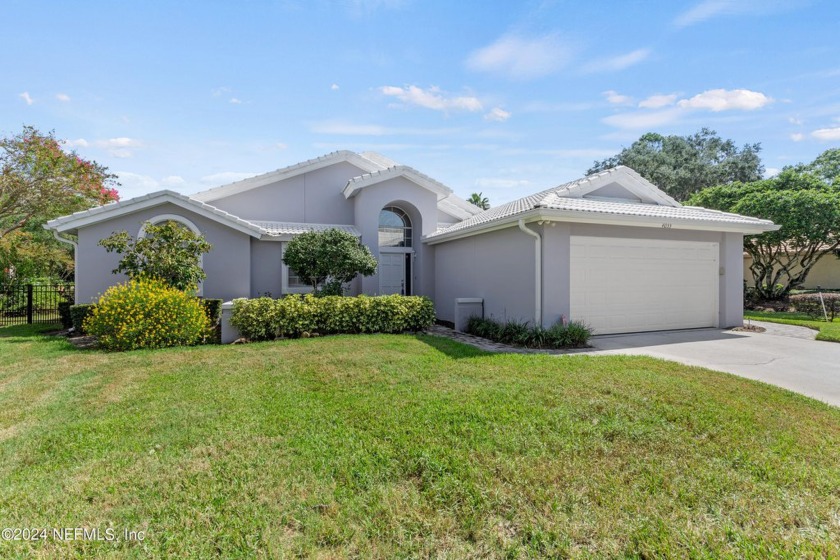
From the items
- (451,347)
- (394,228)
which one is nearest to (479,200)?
(394,228)

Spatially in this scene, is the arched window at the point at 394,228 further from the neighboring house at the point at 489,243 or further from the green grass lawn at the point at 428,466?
the green grass lawn at the point at 428,466

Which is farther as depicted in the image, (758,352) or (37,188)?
(37,188)

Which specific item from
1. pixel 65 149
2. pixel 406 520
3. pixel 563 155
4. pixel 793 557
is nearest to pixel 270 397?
pixel 406 520

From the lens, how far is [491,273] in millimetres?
12422

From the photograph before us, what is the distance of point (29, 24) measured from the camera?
9.68 meters

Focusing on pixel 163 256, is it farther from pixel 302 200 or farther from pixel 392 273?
pixel 392 273

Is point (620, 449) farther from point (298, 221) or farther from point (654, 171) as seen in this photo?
point (654, 171)

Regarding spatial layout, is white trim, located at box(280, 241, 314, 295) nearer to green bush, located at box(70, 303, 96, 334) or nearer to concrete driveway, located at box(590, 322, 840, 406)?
green bush, located at box(70, 303, 96, 334)

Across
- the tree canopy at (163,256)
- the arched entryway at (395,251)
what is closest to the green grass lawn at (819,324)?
the arched entryway at (395,251)

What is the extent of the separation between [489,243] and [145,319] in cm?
962

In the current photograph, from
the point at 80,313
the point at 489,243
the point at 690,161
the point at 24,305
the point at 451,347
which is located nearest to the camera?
the point at 451,347

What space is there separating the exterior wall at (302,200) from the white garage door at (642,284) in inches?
402

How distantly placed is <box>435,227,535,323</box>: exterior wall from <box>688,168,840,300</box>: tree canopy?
49.3 feet

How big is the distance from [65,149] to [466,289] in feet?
68.6
